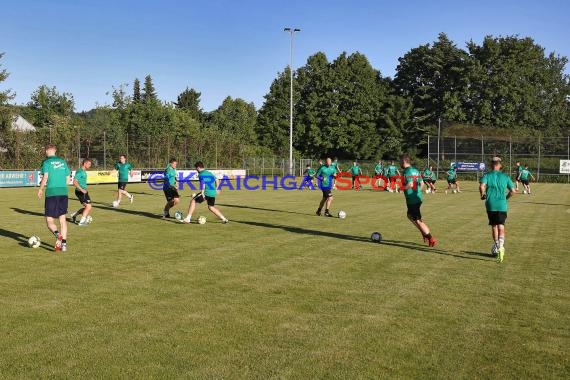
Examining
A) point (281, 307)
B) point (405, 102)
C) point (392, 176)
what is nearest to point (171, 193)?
point (281, 307)

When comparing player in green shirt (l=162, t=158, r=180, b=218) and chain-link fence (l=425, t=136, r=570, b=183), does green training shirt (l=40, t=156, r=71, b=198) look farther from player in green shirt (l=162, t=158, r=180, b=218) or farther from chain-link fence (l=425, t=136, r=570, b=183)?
chain-link fence (l=425, t=136, r=570, b=183)

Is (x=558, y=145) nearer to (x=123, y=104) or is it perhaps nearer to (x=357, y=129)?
(x=357, y=129)

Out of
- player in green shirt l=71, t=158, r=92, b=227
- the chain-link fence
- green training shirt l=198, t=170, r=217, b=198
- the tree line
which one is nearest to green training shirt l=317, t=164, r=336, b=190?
green training shirt l=198, t=170, r=217, b=198

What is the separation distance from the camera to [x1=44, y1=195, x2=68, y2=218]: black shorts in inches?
411

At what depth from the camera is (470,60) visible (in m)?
69.0

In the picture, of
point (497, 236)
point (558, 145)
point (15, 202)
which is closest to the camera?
point (497, 236)

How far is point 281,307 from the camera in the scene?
6.71 m

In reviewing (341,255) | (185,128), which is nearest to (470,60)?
(185,128)

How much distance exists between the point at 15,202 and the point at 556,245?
66.6 ft

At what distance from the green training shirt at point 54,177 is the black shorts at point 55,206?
3.2 inches

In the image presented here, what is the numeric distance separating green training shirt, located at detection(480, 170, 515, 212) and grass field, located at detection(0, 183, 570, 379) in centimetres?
103

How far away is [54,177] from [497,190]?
8666 mm

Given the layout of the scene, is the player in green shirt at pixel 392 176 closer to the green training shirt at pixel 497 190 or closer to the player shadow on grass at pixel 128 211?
the player shadow on grass at pixel 128 211

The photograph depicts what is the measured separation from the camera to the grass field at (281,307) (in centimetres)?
489
